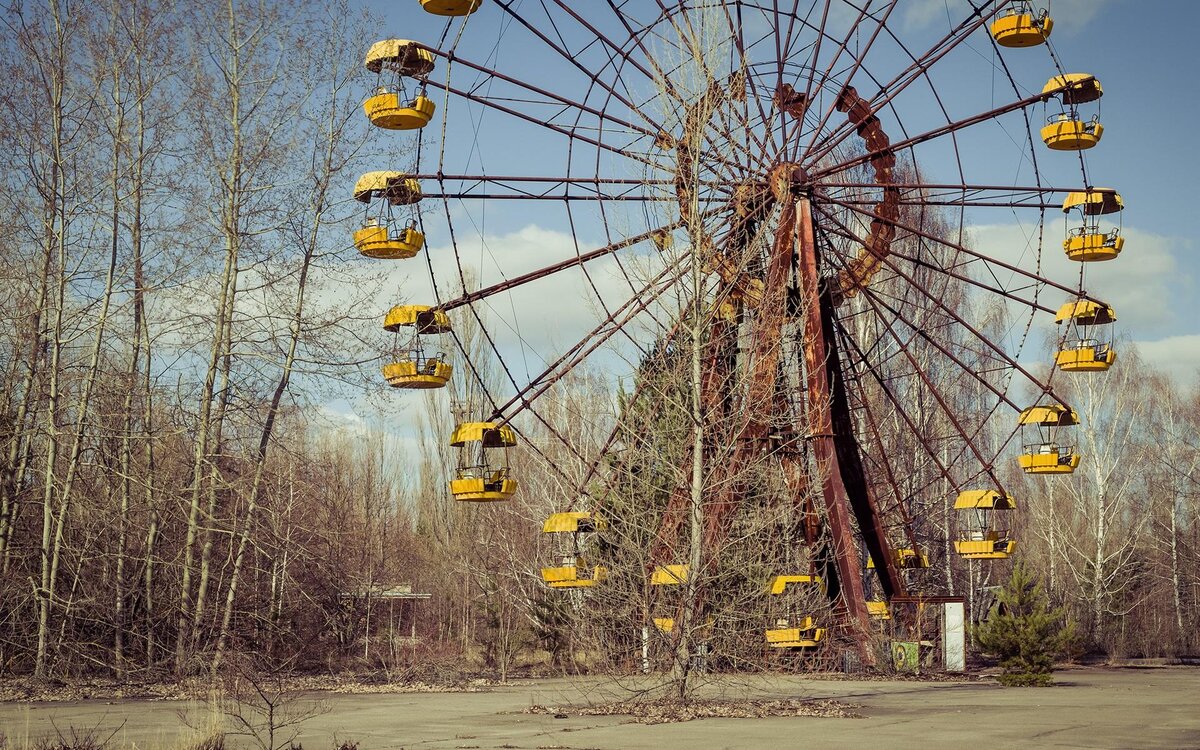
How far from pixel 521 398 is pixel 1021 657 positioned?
11716mm

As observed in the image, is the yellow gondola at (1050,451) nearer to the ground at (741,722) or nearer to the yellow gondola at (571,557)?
the ground at (741,722)

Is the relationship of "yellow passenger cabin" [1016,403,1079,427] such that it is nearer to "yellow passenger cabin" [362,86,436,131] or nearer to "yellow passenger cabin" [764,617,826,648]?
"yellow passenger cabin" [764,617,826,648]

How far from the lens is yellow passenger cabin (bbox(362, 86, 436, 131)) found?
74.5ft

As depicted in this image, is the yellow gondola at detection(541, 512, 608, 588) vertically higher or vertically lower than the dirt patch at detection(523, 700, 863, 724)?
higher

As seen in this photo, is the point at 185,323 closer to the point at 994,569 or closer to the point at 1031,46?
the point at 1031,46

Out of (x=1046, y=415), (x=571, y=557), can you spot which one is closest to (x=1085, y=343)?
(x=1046, y=415)

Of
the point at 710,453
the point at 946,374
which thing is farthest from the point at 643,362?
the point at 946,374

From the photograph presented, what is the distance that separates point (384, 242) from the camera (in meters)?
23.3

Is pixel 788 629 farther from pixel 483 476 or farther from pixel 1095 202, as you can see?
pixel 1095 202

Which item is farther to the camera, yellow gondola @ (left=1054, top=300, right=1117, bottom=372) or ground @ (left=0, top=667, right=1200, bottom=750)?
yellow gondola @ (left=1054, top=300, right=1117, bottom=372)

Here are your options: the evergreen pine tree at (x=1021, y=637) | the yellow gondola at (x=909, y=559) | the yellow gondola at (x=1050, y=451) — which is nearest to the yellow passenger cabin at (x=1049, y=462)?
the yellow gondola at (x=1050, y=451)

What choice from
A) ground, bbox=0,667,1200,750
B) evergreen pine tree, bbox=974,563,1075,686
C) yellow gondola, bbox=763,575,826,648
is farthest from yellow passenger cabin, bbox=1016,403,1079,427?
yellow gondola, bbox=763,575,826,648

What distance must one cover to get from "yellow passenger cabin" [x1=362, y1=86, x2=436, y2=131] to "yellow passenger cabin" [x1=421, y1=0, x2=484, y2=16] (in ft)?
5.29

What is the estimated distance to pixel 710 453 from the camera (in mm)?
17703
